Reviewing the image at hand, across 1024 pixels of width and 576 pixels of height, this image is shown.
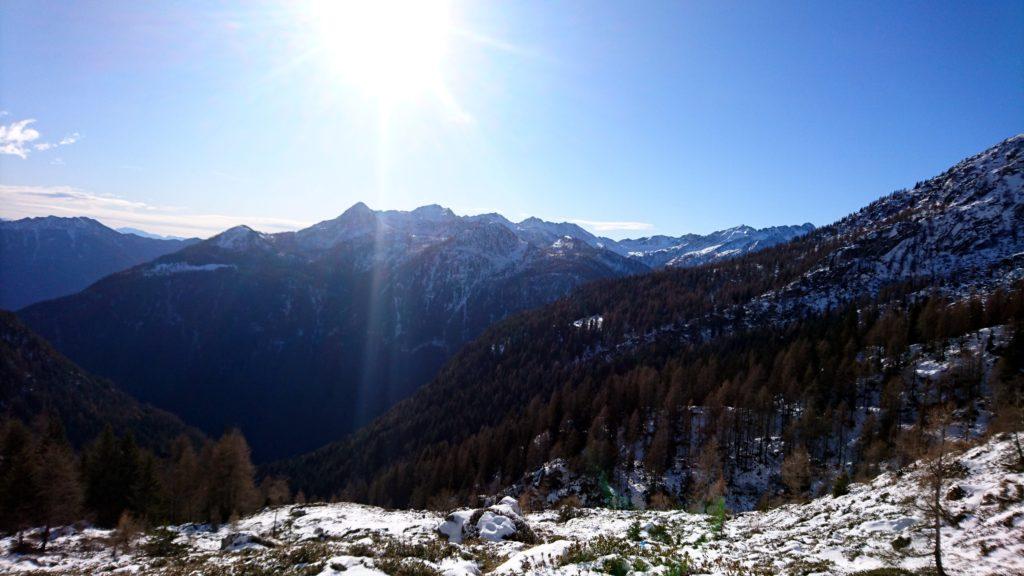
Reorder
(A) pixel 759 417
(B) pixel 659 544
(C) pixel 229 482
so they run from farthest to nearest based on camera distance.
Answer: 1. (A) pixel 759 417
2. (C) pixel 229 482
3. (B) pixel 659 544

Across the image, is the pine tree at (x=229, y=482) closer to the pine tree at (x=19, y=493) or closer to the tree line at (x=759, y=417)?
the pine tree at (x=19, y=493)

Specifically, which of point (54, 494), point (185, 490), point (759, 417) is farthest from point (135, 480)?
point (759, 417)

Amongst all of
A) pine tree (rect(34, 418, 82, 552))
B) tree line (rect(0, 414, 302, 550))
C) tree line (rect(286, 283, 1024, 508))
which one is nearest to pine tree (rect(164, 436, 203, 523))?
tree line (rect(0, 414, 302, 550))

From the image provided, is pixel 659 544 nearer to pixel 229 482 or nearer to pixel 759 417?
pixel 229 482

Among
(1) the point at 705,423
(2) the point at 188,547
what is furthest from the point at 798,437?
(2) the point at 188,547

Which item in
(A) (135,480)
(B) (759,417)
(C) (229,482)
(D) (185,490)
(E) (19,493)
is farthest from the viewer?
(B) (759,417)

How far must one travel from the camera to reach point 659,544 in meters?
32.3

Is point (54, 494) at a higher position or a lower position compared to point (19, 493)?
lower

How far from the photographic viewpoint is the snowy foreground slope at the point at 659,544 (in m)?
23.4

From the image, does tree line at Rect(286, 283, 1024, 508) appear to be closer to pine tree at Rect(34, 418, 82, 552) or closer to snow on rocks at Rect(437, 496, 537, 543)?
snow on rocks at Rect(437, 496, 537, 543)

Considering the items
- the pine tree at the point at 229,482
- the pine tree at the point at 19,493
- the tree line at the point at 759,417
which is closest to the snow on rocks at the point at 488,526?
the pine tree at the point at 229,482

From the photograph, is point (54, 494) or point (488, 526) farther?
point (54, 494)

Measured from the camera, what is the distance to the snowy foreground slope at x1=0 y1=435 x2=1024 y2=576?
920 inches

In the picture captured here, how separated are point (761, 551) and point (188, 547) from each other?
5540 centimetres
